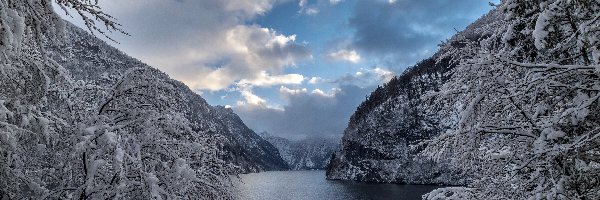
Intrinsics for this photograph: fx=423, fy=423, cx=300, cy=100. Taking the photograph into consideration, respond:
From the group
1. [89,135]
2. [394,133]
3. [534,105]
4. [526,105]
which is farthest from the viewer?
[394,133]

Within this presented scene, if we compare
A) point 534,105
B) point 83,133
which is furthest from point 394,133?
point 83,133

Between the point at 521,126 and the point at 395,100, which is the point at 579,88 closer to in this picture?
the point at 521,126

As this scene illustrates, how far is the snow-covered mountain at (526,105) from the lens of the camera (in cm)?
562

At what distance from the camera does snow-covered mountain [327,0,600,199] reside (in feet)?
18.5

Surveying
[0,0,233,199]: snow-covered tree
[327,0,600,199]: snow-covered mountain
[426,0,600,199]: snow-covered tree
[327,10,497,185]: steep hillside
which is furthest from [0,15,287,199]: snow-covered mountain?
[327,10,497,185]: steep hillside

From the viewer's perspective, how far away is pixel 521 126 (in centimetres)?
734

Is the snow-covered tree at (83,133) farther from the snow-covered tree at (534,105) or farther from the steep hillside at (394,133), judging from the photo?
the steep hillside at (394,133)

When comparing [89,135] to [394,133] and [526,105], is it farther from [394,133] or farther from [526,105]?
[394,133]

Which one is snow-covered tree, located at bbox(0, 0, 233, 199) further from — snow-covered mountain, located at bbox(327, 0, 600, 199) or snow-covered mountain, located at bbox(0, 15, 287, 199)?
snow-covered mountain, located at bbox(327, 0, 600, 199)

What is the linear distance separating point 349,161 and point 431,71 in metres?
48.0

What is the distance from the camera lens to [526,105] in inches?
315

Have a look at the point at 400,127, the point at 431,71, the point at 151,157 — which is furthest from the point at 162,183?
the point at 431,71

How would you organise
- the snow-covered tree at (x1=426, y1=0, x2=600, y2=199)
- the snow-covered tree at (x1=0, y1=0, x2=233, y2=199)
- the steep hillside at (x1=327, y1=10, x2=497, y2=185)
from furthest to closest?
the steep hillside at (x1=327, y1=10, x2=497, y2=185), the snow-covered tree at (x1=426, y1=0, x2=600, y2=199), the snow-covered tree at (x1=0, y1=0, x2=233, y2=199)

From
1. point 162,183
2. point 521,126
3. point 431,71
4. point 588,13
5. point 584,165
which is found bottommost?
point 162,183
